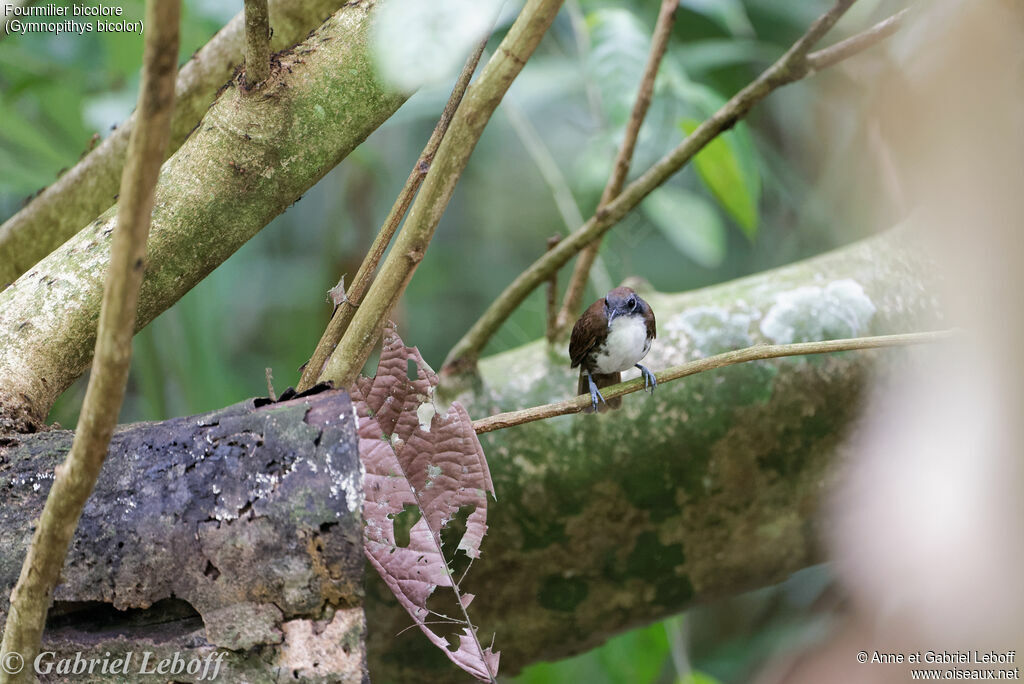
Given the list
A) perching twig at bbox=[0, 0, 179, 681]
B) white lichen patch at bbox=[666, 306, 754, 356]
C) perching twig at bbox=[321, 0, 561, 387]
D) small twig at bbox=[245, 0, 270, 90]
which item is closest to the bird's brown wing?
white lichen patch at bbox=[666, 306, 754, 356]

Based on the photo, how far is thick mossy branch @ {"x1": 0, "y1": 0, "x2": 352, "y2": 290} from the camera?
1.41m

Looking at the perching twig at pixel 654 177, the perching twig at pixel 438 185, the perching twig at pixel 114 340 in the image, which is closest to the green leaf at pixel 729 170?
the perching twig at pixel 654 177

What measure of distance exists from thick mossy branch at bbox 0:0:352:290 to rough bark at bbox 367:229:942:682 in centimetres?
81

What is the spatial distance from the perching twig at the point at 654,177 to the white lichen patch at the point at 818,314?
482mm

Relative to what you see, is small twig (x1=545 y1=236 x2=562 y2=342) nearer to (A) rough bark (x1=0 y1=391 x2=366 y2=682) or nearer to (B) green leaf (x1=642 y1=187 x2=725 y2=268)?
(B) green leaf (x1=642 y1=187 x2=725 y2=268)

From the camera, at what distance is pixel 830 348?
0.94 m

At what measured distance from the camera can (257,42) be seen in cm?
99

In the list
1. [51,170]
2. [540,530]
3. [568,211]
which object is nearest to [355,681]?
[540,530]

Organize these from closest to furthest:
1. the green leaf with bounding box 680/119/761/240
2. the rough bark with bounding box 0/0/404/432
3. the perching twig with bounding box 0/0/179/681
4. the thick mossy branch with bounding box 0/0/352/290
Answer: the perching twig with bounding box 0/0/179/681 → the rough bark with bounding box 0/0/404/432 → the thick mossy branch with bounding box 0/0/352/290 → the green leaf with bounding box 680/119/761/240

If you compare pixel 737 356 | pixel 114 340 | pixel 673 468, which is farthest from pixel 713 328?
pixel 114 340

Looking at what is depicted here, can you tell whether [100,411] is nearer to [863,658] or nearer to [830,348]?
[830,348]

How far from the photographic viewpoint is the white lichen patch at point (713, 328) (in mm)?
1807

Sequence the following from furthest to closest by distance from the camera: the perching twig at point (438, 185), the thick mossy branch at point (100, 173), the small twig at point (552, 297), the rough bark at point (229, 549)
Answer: the small twig at point (552, 297) → the thick mossy branch at point (100, 173) → the perching twig at point (438, 185) → the rough bark at point (229, 549)

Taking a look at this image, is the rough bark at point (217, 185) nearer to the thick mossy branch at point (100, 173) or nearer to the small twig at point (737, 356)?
the thick mossy branch at point (100, 173)
